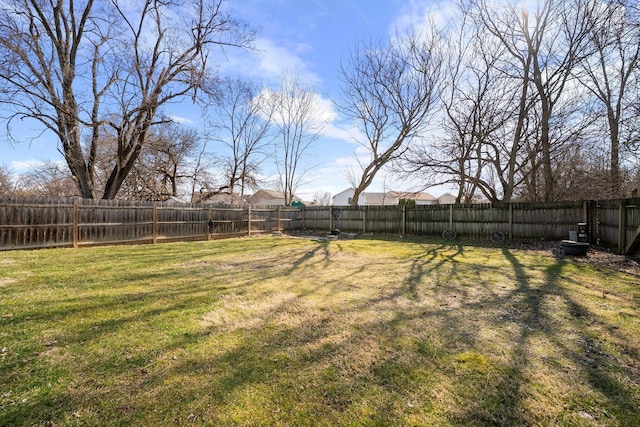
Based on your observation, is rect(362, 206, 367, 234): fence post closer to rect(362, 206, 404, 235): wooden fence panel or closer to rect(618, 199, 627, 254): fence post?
rect(362, 206, 404, 235): wooden fence panel

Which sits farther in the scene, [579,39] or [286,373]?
[579,39]

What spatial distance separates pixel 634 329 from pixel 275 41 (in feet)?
43.5

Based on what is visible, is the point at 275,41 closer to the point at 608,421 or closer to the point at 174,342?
the point at 174,342

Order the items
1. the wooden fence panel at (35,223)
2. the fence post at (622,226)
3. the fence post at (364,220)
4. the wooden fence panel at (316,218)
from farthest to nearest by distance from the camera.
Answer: the wooden fence panel at (316,218)
the fence post at (364,220)
the wooden fence panel at (35,223)
the fence post at (622,226)

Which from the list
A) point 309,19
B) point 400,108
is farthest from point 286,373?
point 400,108

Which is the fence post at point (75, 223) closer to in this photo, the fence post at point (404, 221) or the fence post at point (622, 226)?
the fence post at point (404, 221)

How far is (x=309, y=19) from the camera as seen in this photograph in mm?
9969

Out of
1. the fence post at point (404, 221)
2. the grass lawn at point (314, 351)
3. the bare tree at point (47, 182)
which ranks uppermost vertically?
the bare tree at point (47, 182)

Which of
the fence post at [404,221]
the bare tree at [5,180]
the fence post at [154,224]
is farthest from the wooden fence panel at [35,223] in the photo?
the bare tree at [5,180]

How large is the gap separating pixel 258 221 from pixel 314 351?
1189 cm

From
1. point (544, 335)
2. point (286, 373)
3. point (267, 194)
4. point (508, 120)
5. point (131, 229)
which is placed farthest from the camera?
point (267, 194)

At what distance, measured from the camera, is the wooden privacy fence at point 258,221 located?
7.32m

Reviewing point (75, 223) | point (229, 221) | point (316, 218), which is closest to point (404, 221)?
point (316, 218)

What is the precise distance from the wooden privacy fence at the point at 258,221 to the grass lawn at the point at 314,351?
350cm
